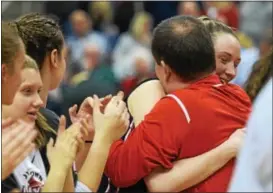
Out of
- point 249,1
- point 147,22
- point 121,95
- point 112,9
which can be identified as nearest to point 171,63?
point 121,95

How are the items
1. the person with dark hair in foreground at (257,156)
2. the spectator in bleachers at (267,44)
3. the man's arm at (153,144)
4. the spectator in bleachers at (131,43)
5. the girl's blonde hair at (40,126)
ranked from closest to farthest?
the person with dark hair in foreground at (257,156), the man's arm at (153,144), the girl's blonde hair at (40,126), the spectator in bleachers at (267,44), the spectator in bleachers at (131,43)

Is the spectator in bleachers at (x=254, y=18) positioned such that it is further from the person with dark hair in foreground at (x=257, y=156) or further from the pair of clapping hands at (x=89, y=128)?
the person with dark hair in foreground at (x=257, y=156)

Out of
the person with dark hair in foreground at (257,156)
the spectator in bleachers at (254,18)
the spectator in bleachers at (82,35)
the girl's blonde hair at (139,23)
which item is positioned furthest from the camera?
the spectator in bleachers at (82,35)

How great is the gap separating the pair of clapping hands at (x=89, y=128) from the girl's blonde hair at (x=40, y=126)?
107 millimetres

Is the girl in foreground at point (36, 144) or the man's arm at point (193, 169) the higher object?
the girl in foreground at point (36, 144)

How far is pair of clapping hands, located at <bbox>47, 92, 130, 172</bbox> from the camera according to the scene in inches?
116

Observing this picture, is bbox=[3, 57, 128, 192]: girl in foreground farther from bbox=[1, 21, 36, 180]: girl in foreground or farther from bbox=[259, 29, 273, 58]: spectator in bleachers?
bbox=[259, 29, 273, 58]: spectator in bleachers

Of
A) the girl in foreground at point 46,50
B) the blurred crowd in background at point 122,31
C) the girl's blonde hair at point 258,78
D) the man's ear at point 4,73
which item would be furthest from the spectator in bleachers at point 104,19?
the man's ear at point 4,73

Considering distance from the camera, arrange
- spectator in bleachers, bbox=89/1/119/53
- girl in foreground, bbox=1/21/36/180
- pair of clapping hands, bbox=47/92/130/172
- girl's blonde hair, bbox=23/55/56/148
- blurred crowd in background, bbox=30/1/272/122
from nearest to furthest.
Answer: girl in foreground, bbox=1/21/36/180, pair of clapping hands, bbox=47/92/130/172, girl's blonde hair, bbox=23/55/56/148, blurred crowd in background, bbox=30/1/272/122, spectator in bleachers, bbox=89/1/119/53

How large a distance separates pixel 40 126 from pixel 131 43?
7.87 m

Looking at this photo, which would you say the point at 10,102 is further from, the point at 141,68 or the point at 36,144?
the point at 141,68

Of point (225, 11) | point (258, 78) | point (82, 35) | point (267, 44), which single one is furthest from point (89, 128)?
point (82, 35)

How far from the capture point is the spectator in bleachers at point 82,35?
37.2ft

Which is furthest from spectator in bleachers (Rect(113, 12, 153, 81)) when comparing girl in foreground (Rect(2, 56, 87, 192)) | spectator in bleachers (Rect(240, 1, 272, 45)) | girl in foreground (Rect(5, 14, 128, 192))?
girl in foreground (Rect(2, 56, 87, 192))
